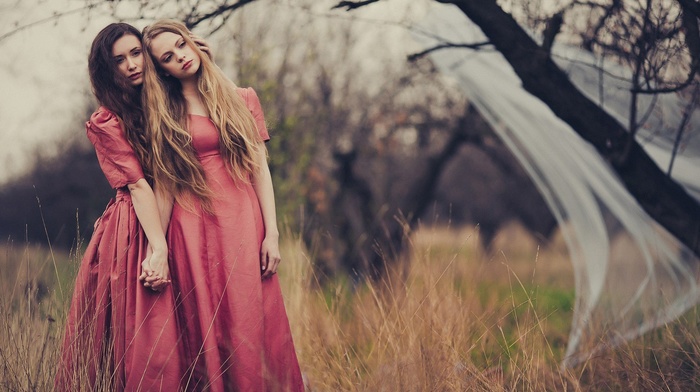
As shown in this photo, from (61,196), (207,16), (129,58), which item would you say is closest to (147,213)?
(129,58)

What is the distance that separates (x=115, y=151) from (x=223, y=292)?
64 centimetres

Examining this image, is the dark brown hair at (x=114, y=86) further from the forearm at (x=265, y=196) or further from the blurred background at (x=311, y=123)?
the blurred background at (x=311, y=123)

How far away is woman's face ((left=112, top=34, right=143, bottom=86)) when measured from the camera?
8.77 feet

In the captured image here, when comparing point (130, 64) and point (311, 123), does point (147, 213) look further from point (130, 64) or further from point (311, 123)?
point (311, 123)

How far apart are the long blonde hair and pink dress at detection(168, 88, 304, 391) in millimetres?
47

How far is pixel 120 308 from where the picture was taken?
8.84ft

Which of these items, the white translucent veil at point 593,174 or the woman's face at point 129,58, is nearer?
the woman's face at point 129,58

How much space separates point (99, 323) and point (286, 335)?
0.69 m

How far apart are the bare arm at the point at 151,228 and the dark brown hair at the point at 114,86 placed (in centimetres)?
12

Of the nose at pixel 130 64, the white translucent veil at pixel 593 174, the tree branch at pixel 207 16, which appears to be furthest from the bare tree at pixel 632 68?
the nose at pixel 130 64

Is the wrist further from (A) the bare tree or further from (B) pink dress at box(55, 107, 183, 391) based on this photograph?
(A) the bare tree

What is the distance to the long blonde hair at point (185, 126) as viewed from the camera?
2.65 meters

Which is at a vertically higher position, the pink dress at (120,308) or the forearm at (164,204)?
the forearm at (164,204)

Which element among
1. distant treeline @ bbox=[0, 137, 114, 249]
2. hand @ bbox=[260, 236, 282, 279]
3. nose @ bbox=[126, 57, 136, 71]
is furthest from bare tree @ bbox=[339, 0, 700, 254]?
distant treeline @ bbox=[0, 137, 114, 249]
